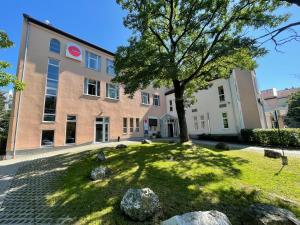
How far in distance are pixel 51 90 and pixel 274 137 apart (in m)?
21.3

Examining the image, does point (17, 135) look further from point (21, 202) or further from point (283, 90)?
point (283, 90)

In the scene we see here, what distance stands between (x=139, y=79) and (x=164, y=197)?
8189 mm

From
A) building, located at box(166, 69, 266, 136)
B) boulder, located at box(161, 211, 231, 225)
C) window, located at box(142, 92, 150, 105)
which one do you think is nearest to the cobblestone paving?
boulder, located at box(161, 211, 231, 225)

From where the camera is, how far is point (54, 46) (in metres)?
16.8

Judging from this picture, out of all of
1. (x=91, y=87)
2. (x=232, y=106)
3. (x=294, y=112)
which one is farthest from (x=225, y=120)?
(x=91, y=87)

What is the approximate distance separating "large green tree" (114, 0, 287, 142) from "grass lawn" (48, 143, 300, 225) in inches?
211

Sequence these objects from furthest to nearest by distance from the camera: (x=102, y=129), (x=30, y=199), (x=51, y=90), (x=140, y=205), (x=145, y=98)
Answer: (x=145, y=98) → (x=102, y=129) → (x=51, y=90) → (x=30, y=199) → (x=140, y=205)

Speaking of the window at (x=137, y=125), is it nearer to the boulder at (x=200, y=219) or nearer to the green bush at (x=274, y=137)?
the green bush at (x=274, y=137)

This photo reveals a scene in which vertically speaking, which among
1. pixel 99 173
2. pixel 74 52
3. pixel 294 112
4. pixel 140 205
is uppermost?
pixel 74 52

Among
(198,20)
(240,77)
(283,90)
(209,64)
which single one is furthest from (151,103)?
(283,90)

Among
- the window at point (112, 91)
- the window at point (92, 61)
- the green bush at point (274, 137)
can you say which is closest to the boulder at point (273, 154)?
the green bush at point (274, 137)

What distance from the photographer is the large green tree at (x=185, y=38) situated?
9898 millimetres

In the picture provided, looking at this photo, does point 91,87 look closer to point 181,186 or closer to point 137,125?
point 137,125

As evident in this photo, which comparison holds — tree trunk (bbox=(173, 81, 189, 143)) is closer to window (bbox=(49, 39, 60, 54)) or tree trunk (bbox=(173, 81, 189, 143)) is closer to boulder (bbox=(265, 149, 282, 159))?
boulder (bbox=(265, 149, 282, 159))
